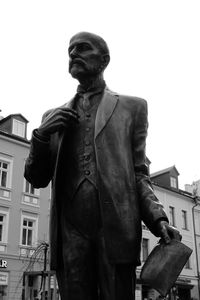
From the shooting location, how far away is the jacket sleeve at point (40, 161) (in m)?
2.89

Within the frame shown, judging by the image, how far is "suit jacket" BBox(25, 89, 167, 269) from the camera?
2.59 m

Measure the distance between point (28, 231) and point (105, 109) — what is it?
2401 centimetres

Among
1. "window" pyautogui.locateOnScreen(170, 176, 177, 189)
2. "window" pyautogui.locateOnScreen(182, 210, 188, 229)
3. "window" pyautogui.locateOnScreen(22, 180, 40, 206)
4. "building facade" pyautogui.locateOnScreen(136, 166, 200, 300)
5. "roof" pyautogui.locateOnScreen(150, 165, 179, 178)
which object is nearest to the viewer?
"window" pyautogui.locateOnScreen(22, 180, 40, 206)

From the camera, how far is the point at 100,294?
263 cm

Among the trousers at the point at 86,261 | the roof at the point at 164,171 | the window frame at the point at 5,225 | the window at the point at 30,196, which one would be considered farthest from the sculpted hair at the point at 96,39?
the roof at the point at 164,171

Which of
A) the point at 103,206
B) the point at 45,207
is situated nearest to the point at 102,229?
the point at 103,206

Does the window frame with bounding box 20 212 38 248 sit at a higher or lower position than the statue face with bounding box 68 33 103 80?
higher

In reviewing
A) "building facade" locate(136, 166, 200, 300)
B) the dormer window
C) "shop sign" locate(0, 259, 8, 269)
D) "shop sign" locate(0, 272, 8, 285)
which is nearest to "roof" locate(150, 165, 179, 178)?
"building facade" locate(136, 166, 200, 300)

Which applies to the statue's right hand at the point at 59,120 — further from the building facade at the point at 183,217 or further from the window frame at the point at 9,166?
the building facade at the point at 183,217

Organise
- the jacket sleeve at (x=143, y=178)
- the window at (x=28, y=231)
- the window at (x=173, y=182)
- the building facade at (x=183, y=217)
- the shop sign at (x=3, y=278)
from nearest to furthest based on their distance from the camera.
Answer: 1. the jacket sleeve at (x=143, y=178)
2. the shop sign at (x=3, y=278)
3. the window at (x=28, y=231)
4. the building facade at (x=183, y=217)
5. the window at (x=173, y=182)

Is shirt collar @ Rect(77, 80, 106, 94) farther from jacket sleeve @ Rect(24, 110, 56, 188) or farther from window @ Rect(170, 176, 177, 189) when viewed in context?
window @ Rect(170, 176, 177, 189)

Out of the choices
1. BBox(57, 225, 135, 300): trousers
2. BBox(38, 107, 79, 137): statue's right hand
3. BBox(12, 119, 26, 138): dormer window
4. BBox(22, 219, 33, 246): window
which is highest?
BBox(12, 119, 26, 138): dormer window

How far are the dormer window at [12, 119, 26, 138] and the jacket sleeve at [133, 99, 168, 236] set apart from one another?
2530 centimetres

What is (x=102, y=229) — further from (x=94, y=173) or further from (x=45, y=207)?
(x=45, y=207)
